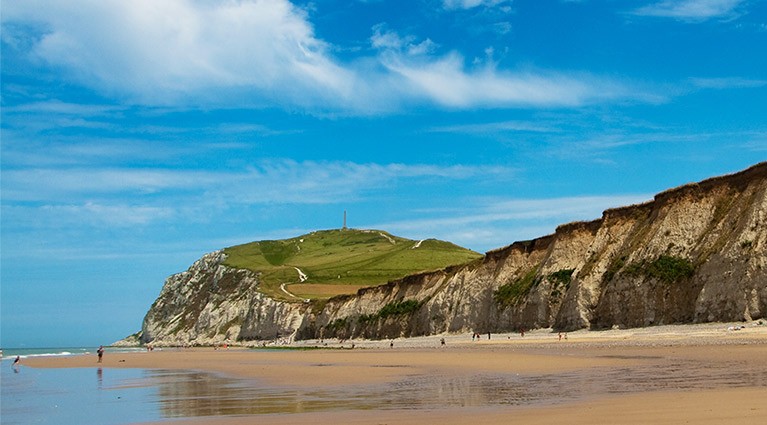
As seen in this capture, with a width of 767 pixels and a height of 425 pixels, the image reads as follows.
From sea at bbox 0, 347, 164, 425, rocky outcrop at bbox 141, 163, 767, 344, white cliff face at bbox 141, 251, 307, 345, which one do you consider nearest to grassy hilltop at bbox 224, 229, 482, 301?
white cliff face at bbox 141, 251, 307, 345

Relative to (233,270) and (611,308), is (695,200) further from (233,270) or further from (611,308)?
(233,270)

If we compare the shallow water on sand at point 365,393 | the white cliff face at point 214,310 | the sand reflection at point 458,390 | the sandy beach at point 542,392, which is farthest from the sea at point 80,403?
the white cliff face at point 214,310

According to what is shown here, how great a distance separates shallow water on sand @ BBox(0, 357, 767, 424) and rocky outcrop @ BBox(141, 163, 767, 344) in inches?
732

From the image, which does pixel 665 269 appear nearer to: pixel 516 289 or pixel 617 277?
pixel 617 277

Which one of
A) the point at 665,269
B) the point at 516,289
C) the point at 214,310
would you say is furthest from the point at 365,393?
the point at 214,310

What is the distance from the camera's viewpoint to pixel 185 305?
148 metres

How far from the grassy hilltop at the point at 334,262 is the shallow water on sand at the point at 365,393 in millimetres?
95479

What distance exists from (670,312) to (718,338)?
11370mm

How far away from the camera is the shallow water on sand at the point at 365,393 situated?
1284cm

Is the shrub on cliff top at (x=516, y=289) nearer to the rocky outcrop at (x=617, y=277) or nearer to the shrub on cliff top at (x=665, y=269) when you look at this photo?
the rocky outcrop at (x=617, y=277)

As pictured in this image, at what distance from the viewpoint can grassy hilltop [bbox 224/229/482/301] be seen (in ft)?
413

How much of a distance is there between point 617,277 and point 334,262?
120m

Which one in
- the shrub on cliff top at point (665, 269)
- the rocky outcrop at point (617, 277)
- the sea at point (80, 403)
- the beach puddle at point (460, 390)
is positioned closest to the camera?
the beach puddle at point (460, 390)

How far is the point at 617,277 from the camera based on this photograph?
145ft
